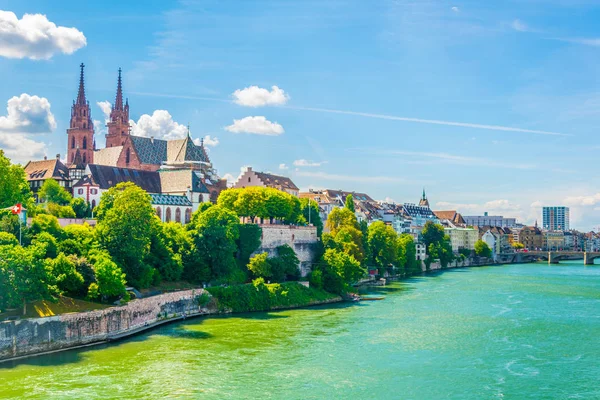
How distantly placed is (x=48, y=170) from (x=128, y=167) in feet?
53.5

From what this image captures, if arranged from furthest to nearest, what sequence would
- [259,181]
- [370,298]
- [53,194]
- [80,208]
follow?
[259,181] → [80,208] → [53,194] → [370,298]

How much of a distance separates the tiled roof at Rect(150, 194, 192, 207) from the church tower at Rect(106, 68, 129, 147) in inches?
1320

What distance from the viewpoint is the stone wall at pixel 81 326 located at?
32.1 m

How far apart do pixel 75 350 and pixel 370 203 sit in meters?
102

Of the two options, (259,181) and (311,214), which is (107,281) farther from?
(259,181)

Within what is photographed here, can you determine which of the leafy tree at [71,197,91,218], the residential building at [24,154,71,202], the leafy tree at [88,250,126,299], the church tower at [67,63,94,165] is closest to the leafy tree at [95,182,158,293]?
the leafy tree at [88,250,126,299]

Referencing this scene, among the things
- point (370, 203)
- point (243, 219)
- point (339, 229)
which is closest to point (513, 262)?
point (370, 203)

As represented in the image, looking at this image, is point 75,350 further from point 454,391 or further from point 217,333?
point 454,391

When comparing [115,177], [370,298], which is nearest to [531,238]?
[115,177]

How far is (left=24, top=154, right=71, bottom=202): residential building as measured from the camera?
249 feet

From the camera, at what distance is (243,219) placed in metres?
70.9

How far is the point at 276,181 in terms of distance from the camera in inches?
Result: 3713

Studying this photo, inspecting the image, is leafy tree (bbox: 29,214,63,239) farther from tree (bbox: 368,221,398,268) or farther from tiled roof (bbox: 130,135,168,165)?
tiled roof (bbox: 130,135,168,165)

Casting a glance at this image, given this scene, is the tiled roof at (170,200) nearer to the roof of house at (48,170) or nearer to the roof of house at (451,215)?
the roof of house at (48,170)
